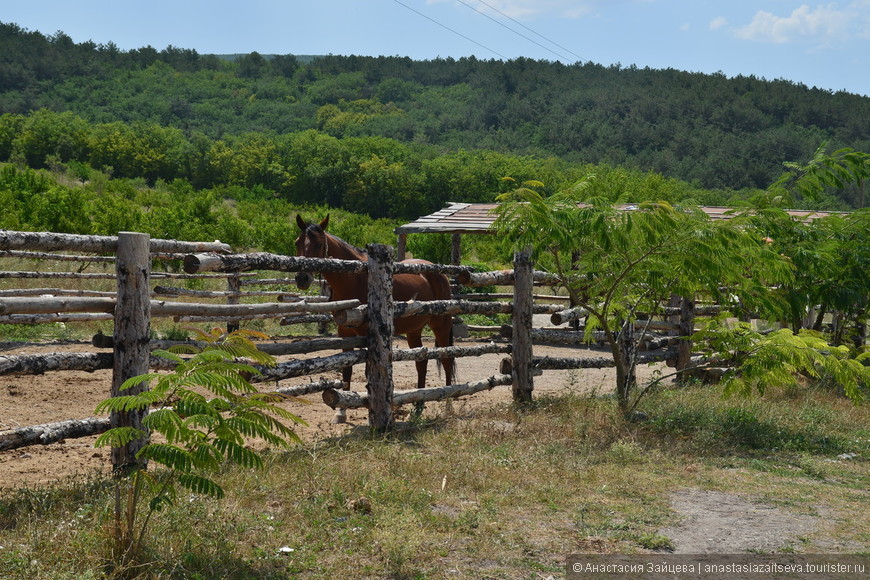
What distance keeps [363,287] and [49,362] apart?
3.75 metres

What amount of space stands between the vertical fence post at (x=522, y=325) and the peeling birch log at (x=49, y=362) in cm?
427

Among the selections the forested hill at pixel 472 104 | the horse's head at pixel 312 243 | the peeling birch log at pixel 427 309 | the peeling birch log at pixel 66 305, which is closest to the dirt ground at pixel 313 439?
the peeling birch log at pixel 427 309

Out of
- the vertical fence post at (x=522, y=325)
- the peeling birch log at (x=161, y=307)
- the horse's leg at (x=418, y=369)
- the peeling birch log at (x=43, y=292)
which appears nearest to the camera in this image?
the peeling birch log at (x=161, y=307)

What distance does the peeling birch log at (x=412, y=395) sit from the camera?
19.5 ft

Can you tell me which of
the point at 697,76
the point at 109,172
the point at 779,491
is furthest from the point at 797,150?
the point at 779,491

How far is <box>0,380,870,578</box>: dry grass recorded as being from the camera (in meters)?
3.28

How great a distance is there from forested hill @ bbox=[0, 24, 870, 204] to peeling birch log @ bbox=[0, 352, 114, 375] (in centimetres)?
7187

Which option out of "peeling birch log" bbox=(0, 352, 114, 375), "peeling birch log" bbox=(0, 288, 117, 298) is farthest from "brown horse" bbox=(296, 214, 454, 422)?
"peeling birch log" bbox=(0, 288, 117, 298)

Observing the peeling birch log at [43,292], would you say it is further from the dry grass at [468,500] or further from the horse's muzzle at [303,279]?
the dry grass at [468,500]

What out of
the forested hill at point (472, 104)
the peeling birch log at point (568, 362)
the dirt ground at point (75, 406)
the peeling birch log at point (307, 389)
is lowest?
the dirt ground at point (75, 406)

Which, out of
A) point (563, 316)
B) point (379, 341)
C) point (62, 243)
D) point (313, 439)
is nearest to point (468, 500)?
point (313, 439)

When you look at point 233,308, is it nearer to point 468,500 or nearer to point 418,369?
point 468,500

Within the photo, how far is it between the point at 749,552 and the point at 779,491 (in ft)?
4.62

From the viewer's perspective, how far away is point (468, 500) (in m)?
4.41
